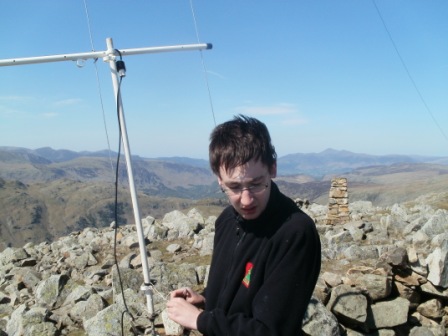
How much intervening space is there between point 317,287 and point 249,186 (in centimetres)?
609

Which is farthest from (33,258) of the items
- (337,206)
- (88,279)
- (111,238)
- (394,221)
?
(394,221)

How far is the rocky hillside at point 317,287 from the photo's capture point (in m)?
8.01

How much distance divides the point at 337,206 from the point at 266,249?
16.1 m

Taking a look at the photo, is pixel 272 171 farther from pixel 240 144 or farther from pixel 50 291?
pixel 50 291

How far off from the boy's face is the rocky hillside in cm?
308

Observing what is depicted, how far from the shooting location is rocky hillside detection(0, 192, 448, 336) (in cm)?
801

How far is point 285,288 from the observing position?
2.82 metres

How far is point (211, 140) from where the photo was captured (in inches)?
124

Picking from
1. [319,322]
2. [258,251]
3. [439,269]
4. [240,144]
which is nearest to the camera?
[240,144]

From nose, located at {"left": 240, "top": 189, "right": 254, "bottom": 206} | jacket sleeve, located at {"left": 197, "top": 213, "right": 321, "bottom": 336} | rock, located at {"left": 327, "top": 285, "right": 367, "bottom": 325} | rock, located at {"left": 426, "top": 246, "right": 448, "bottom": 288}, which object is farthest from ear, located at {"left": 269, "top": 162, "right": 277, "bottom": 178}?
rock, located at {"left": 426, "top": 246, "right": 448, "bottom": 288}

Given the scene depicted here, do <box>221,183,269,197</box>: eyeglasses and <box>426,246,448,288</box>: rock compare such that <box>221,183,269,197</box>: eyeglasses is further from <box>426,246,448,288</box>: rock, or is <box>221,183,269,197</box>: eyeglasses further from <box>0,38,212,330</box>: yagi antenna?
<box>426,246,448,288</box>: rock

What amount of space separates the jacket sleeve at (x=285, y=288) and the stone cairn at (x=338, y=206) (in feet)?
50.4

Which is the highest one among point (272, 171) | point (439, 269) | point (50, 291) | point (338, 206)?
point (272, 171)

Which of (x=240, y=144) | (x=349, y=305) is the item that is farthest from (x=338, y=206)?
(x=240, y=144)
